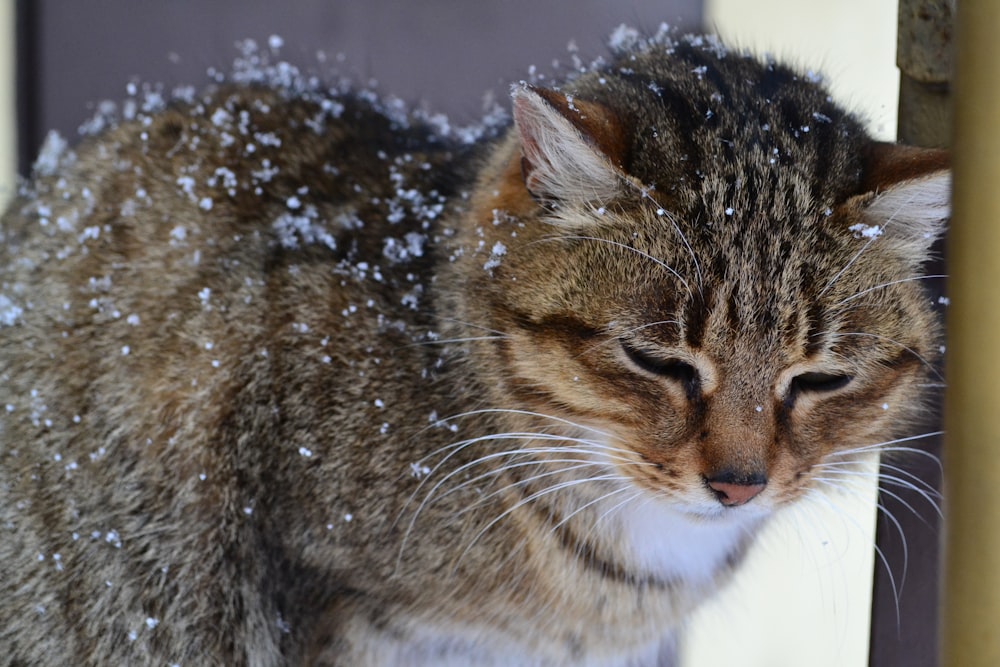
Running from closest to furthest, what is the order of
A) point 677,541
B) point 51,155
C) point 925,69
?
point 925,69, point 677,541, point 51,155

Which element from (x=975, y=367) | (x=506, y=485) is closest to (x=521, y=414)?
(x=506, y=485)

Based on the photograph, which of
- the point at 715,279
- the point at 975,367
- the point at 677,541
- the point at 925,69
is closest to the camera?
the point at 975,367

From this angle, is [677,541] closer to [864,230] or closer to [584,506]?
[584,506]

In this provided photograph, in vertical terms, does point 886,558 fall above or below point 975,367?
below

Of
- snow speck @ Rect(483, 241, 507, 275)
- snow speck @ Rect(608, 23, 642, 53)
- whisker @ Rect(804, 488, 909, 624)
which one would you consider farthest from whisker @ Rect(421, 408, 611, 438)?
snow speck @ Rect(608, 23, 642, 53)

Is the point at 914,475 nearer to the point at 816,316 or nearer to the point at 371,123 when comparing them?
the point at 816,316

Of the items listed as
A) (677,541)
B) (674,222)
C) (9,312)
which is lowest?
(677,541)
